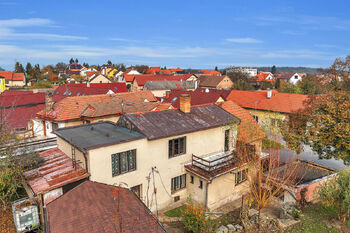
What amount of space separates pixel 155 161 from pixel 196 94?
2373cm

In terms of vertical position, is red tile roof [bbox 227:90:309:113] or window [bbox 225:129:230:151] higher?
red tile roof [bbox 227:90:309:113]

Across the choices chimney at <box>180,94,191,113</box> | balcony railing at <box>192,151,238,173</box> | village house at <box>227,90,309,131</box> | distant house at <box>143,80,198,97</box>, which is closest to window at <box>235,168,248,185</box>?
balcony railing at <box>192,151,238,173</box>

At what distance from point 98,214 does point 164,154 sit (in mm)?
7848

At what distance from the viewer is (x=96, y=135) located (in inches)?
619

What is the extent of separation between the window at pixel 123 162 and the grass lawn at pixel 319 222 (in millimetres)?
10036

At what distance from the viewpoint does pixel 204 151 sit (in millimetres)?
18656

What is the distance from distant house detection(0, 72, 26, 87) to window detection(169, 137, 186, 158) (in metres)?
101

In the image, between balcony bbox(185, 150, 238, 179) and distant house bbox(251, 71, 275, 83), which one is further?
distant house bbox(251, 71, 275, 83)

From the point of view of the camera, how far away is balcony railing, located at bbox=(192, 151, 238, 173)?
16531 millimetres

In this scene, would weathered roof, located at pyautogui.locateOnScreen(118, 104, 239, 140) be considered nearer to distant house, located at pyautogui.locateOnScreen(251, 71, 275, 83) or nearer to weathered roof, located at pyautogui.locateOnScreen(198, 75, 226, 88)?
weathered roof, located at pyautogui.locateOnScreen(198, 75, 226, 88)

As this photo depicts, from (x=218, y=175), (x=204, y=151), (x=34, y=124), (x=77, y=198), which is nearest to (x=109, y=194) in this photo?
(x=77, y=198)

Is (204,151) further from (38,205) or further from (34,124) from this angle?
(34,124)

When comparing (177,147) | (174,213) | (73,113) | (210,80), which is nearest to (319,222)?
(174,213)

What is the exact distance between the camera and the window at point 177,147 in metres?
16.8
